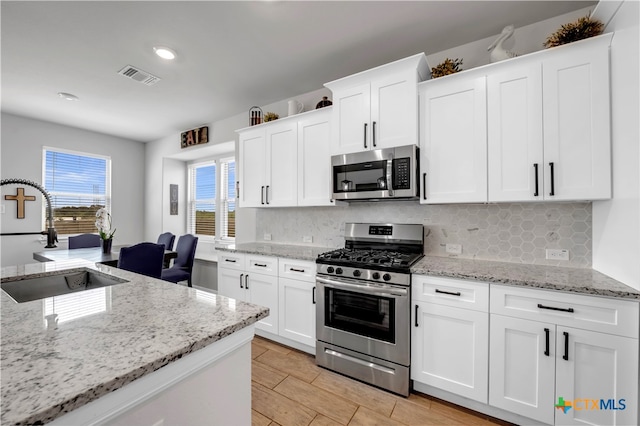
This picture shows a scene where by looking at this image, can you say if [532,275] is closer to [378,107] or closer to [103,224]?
[378,107]

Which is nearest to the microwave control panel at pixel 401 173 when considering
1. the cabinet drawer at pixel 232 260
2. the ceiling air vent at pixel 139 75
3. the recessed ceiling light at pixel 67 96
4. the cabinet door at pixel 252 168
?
the cabinet door at pixel 252 168

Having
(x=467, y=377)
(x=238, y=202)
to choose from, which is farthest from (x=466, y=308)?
(x=238, y=202)

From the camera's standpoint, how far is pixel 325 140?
2.72 m

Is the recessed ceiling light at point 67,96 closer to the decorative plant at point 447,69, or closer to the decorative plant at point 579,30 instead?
the decorative plant at point 447,69

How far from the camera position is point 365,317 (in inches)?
84.6

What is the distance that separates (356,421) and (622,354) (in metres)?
1.49

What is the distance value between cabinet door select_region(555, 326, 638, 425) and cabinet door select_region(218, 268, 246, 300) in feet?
8.53

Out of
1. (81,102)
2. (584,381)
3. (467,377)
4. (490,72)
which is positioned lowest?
(467,377)

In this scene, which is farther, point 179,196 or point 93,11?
point 179,196

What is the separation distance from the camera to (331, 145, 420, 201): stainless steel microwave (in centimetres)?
219

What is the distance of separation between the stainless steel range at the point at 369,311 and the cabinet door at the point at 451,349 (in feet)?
0.30

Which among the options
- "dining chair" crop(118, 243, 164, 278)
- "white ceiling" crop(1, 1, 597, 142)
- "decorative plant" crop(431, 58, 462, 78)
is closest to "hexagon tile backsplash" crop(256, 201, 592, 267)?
"decorative plant" crop(431, 58, 462, 78)

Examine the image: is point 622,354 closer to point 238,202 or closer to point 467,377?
point 467,377

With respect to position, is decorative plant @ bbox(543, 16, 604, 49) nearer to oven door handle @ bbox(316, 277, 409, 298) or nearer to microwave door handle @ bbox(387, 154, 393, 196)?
microwave door handle @ bbox(387, 154, 393, 196)
